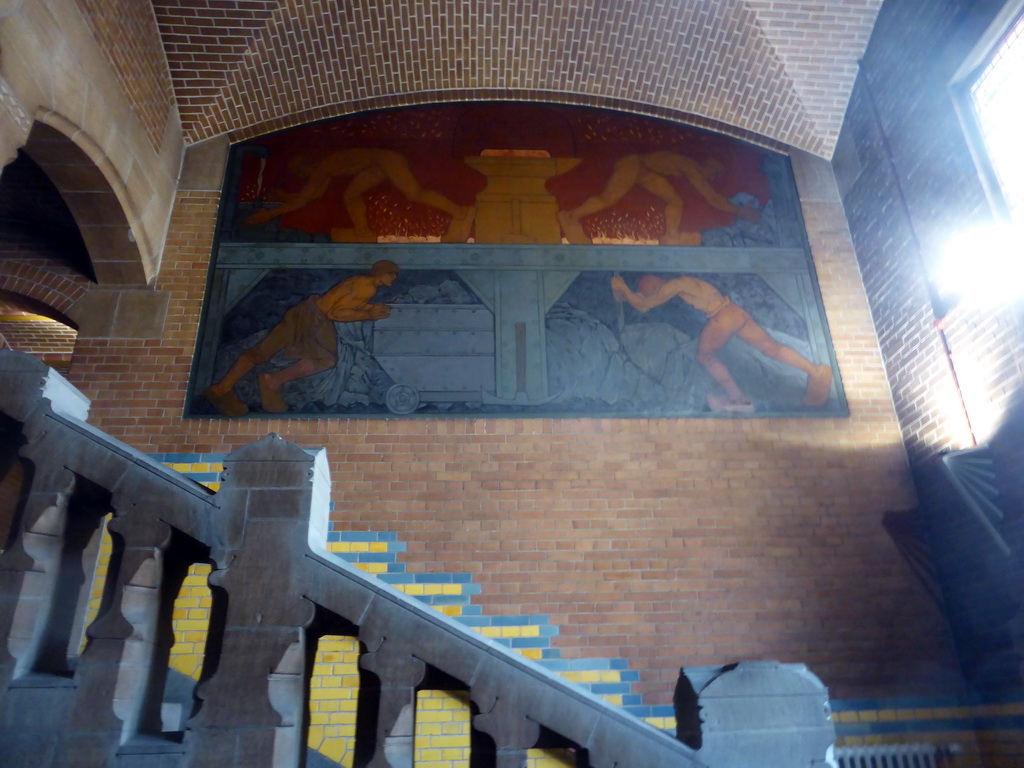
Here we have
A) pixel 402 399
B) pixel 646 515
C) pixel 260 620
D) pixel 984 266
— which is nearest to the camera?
pixel 260 620

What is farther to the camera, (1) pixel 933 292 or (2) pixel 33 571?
(1) pixel 933 292

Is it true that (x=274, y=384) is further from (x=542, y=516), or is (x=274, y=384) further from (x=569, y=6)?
(x=569, y=6)

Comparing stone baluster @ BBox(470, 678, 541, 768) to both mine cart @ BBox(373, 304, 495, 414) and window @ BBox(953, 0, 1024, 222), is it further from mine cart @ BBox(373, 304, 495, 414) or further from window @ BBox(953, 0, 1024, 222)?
window @ BBox(953, 0, 1024, 222)

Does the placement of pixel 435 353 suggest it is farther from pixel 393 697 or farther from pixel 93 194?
pixel 393 697

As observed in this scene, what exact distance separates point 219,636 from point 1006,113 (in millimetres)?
6330

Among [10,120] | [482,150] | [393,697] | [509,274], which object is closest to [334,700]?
[393,697]

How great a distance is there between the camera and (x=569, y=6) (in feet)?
25.3

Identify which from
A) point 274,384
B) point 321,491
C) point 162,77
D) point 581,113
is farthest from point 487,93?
point 321,491

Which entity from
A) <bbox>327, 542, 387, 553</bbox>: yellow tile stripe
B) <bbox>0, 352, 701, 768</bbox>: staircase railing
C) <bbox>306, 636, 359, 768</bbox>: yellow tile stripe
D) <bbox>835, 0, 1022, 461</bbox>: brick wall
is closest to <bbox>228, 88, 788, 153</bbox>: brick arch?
<bbox>835, 0, 1022, 461</bbox>: brick wall

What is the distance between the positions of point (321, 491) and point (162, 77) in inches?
234

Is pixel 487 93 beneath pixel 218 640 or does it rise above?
above

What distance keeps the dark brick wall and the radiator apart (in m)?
0.66

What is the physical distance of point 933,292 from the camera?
258 inches

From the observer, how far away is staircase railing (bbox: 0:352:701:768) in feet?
8.23
